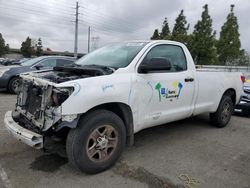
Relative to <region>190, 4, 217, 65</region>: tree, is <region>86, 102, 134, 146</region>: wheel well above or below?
below

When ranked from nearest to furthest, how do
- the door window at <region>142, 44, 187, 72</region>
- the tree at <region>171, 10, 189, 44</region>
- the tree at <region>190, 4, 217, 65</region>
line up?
the door window at <region>142, 44, 187, 72</region>
the tree at <region>190, 4, 217, 65</region>
the tree at <region>171, 10, 189, 44</region>

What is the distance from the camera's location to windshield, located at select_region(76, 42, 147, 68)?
3.73 m

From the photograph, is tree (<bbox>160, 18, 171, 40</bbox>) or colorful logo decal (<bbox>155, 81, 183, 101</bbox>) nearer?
colorful logo decal (<bbox>155, 81, 183, 101</bbox>)

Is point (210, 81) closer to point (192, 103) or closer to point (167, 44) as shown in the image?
point (192, 103)

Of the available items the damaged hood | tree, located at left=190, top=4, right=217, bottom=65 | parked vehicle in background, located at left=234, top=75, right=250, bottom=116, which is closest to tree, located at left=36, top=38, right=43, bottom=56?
tree, located at left=190, top=4, right=217, bottom=65

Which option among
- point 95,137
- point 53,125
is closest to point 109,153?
point 95,137

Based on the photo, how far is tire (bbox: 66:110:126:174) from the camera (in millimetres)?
2953

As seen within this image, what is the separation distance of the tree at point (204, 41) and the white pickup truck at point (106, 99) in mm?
17834

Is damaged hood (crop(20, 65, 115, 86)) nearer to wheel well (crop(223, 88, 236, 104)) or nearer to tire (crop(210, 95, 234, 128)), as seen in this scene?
tire (crop(210, 95, 234, 128))

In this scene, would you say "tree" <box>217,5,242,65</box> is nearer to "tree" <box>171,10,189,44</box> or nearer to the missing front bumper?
"tree" <box>171,10,189,44</box>

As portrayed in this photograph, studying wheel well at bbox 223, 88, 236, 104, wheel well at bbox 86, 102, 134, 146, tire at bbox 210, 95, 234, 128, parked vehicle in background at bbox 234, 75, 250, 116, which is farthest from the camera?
parked vehicle in background at bbox 234, 75, 250, 116

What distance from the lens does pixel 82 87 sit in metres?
2.89

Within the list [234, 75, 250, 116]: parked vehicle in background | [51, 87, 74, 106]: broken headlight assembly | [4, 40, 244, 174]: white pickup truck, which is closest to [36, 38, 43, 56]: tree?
[234, 75, 250, 116]: parked vehicle in background

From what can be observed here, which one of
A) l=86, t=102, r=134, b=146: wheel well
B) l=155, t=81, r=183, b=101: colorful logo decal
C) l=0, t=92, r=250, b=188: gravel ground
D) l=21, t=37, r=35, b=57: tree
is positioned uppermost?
l=21, t=37, r=35, b=57: tree
